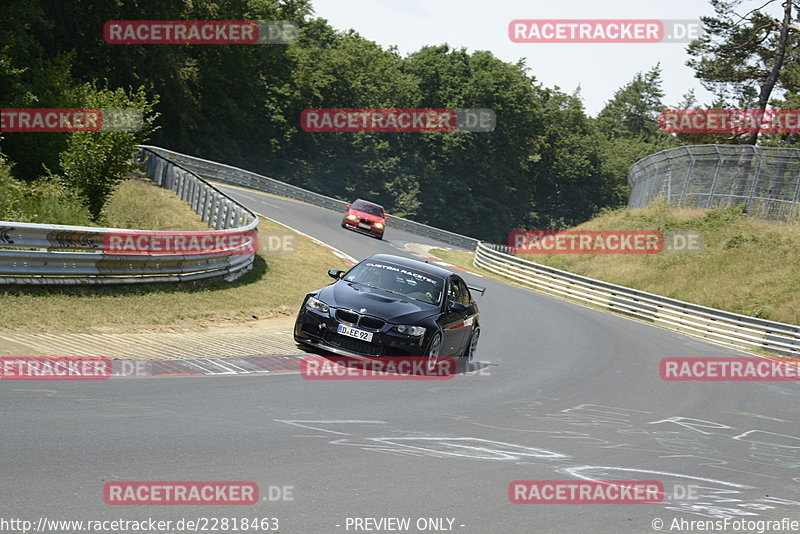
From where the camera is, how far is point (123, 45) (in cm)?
5053

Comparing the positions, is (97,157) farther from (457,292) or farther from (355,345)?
(355,345)

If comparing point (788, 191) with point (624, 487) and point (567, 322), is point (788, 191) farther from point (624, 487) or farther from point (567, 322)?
point (624, 487)

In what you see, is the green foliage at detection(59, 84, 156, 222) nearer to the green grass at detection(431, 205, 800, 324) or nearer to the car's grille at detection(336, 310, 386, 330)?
the car's grille at detection(336, 310, 386, 330)

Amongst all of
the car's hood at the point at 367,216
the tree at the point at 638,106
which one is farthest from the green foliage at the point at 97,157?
the tree at the point at 638,106

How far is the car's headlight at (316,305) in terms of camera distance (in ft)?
38.4

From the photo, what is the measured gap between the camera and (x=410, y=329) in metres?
11.5

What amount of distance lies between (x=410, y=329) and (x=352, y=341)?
0.83 m

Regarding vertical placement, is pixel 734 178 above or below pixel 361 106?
below

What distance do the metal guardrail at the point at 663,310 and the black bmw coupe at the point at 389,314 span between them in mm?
16047

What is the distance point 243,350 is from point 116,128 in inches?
431

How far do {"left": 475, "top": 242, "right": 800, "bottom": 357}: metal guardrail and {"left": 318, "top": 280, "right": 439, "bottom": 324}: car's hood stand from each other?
57.2 ft

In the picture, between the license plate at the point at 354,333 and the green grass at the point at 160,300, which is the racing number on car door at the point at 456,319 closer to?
the license plate at the point at 354,333

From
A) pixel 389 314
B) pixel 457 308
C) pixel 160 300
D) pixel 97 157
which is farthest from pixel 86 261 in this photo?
pixel 97 157

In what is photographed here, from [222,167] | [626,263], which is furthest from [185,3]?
[626,263]
